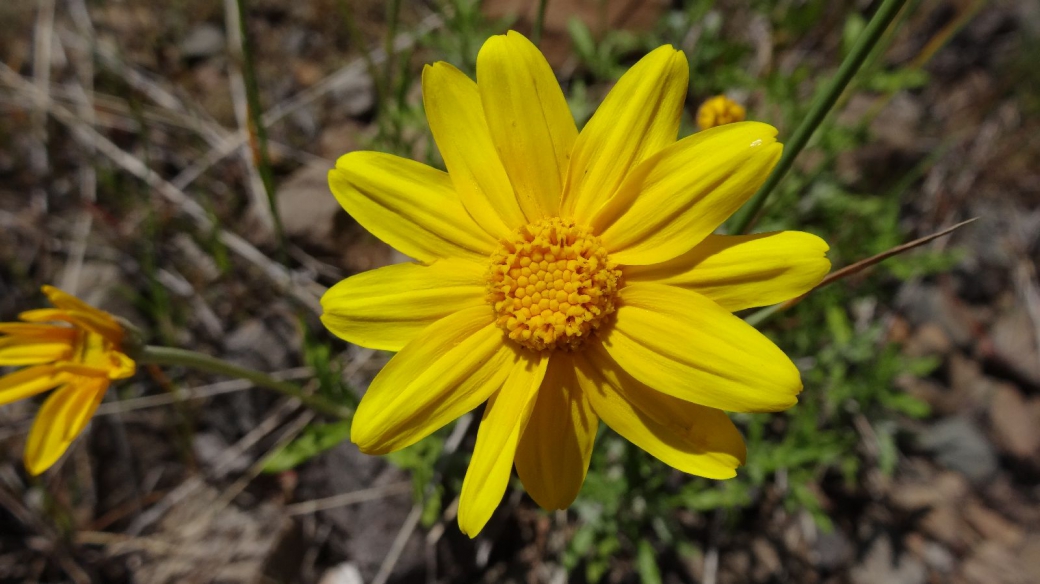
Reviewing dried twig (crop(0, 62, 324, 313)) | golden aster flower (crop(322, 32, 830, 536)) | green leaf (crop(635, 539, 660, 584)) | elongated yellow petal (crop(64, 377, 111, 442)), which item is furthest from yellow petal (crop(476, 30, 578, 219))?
dried twig (crop(0, 62, 324, 313))

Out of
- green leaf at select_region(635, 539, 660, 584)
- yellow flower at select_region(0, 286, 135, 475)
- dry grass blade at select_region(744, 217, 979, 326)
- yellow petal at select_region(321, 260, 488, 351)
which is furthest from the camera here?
green leaf at select_region(635, 539, 660, 584)

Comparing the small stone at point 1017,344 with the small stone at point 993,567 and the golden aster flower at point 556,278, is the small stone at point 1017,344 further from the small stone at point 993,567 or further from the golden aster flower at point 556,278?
the golden aster flower at point 556,278

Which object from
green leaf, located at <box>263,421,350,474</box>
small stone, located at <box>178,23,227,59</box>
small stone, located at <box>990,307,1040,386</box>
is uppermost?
small stone, located at <box>178,23,227,59</box>

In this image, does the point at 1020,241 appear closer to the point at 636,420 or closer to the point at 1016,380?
the point at 1016,380

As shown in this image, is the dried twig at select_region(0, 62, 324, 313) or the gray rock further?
the gray rock

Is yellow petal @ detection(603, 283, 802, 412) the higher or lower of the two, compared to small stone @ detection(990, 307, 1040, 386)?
higher

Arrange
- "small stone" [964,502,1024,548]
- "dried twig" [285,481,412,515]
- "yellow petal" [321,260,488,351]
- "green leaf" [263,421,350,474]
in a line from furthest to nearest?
"small stone" [964,502,1024,548] → "dried twig" [285,481,412,515] → "green leaf" [263,421,350,474] → "yellow petal" [321,260,488,351]

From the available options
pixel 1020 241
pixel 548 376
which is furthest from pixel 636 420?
pixel 1020 241

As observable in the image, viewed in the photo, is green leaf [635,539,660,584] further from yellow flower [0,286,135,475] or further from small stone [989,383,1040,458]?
small stone [989,383,1040,458]
